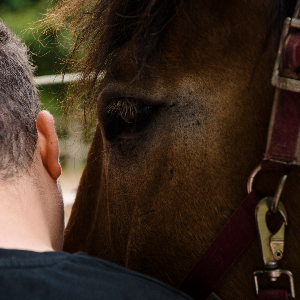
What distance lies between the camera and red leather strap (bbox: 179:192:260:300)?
1017 mm

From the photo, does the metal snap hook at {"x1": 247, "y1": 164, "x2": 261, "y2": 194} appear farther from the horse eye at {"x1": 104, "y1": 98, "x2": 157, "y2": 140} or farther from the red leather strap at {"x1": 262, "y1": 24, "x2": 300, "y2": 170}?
the horse eye at {"x1": 104, "y1": 98, "x2": 157, "y2": 140}

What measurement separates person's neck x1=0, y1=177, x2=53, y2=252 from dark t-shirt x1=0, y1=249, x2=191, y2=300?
0.28ft

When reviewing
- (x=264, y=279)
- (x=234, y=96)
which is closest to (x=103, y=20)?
(x=234, y=96)

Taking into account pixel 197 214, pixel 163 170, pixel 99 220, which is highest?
pixel 163 170

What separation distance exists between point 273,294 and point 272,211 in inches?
8.9

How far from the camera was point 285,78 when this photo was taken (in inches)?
35.6

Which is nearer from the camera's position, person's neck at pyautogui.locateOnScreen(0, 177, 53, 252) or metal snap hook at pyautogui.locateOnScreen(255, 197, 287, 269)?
person's neck at pyautogui.locateOnScreen(0, 177, 53, 252)

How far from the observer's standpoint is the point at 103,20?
1286 millimetres

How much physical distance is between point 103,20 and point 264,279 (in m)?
0.99

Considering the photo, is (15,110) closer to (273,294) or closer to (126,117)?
(126,117)

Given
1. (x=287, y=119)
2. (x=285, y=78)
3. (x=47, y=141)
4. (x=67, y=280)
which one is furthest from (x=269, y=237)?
(x=47, y=141)

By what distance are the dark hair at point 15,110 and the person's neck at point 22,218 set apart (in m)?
0.05

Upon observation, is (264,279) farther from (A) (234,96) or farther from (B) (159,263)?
(A) (234,96)

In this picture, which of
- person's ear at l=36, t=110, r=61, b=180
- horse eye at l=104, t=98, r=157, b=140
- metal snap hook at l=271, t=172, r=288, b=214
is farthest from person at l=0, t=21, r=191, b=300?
metal snap hook at l=271, t=172, r=288, b=214
